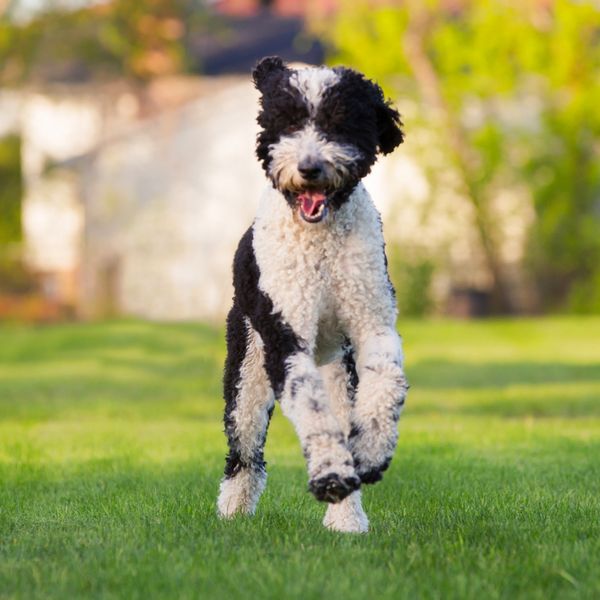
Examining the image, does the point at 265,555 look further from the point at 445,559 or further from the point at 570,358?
the point at 570,358

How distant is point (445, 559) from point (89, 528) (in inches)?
67.2

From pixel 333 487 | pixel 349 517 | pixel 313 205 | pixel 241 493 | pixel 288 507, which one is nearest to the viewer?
pixel 333 487

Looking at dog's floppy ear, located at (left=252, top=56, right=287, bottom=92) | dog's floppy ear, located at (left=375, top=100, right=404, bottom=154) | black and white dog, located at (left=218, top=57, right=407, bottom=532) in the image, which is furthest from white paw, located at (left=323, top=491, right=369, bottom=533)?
dog's floppy ear, located at (left=252, top=56, right=287, bottom=92)

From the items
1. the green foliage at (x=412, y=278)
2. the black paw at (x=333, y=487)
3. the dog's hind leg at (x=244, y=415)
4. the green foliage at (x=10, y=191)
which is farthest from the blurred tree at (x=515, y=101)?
the black paw at (x=333, y=487)

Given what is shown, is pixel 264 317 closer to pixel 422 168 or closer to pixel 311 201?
pixel 311 201

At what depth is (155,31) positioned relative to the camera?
36.1 m

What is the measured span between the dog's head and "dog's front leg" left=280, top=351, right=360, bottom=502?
61 cm

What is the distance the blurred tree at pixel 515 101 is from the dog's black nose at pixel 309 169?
26.5 m

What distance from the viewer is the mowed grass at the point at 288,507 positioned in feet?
15.1

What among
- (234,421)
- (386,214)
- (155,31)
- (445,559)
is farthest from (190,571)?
(155,31)

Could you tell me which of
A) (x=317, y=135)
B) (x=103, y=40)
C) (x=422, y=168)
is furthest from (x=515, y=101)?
(x=317, y=135)

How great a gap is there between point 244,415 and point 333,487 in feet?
3.92

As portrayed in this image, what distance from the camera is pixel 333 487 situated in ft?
16.3

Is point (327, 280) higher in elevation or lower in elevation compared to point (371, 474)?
higher
